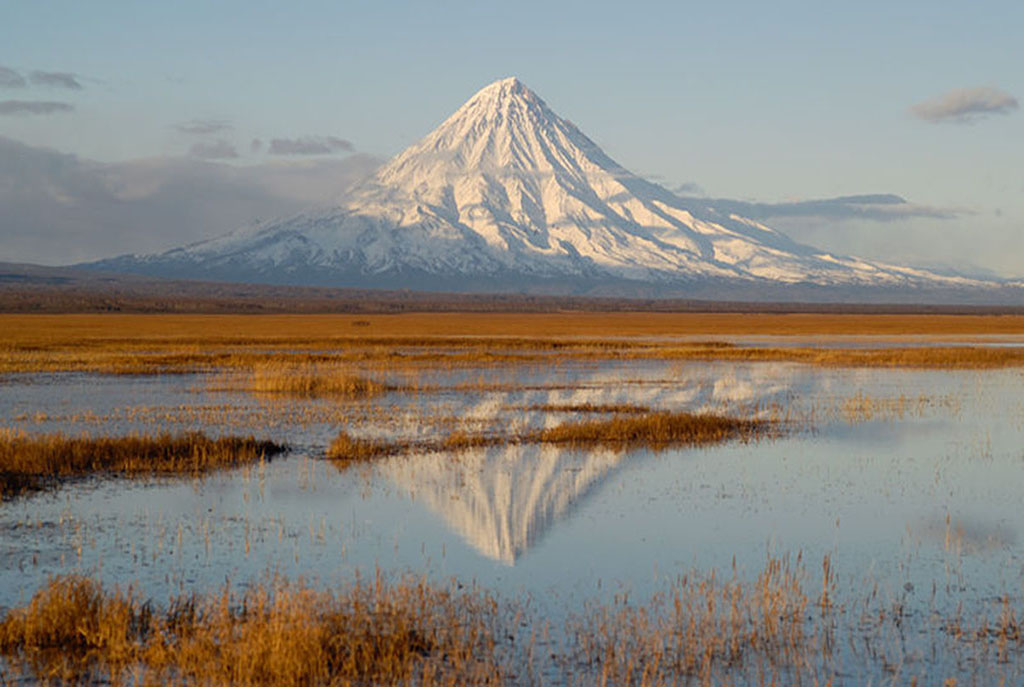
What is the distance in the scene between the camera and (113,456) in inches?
910

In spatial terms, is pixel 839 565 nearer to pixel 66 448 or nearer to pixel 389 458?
pixel 389 458

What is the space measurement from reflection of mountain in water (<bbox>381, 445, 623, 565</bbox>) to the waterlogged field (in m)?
0.09

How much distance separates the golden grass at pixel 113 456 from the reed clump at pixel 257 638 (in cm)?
876

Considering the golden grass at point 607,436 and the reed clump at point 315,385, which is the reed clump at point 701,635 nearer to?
the golden grass at point 607,436

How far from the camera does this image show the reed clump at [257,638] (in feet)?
35.6

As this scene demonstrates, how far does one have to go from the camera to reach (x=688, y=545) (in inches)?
650

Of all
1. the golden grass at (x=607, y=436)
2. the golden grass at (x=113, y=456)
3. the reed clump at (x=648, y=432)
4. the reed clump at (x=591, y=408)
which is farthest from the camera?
the reed clump at (x=591, y=408)

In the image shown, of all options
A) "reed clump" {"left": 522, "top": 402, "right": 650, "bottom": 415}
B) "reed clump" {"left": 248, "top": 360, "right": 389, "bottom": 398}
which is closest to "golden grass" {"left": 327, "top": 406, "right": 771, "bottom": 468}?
"reed clump" {"left": 522, "top": 402, "right": 650, "bottom": 415}

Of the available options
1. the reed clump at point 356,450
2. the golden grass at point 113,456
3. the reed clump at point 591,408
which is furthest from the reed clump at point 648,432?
the golden grass at point 113,456

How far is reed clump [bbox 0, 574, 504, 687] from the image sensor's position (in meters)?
10.8

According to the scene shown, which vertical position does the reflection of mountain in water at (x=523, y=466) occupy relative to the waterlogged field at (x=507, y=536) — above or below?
below

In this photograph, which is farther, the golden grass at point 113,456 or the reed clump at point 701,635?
the golden grass at point 113,456

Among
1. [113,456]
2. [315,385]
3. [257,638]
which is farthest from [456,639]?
[315,385]

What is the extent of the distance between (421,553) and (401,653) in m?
4.54
